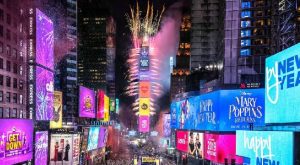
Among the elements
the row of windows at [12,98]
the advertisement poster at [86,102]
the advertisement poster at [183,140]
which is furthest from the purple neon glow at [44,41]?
the advertisement poster at [86,102]

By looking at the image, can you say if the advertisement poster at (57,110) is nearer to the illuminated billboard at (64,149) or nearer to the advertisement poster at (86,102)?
the illuminated billboard at (64,149)

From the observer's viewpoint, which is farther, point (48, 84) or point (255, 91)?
point (48, 84)

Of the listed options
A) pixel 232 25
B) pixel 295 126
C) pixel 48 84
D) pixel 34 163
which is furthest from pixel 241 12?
pixel 295 126

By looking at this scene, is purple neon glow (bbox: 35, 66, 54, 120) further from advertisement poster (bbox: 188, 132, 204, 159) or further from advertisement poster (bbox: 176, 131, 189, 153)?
advertisement poster (bbox: 176, 131, 189, 153)

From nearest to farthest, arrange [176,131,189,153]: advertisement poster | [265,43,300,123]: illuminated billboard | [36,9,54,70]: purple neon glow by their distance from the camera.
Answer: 1. [265,43,300,123]: illuminated billboard
2. [36,9,54,70]: purple neon glow
3. [176,131,189,153]: advertisement poster

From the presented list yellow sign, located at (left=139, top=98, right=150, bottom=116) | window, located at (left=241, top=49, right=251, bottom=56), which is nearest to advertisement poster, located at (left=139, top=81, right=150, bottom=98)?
yellow sign, located at (left=139, top=98, right=150, bottom=116)

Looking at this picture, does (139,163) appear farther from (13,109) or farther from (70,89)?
(70,89)
